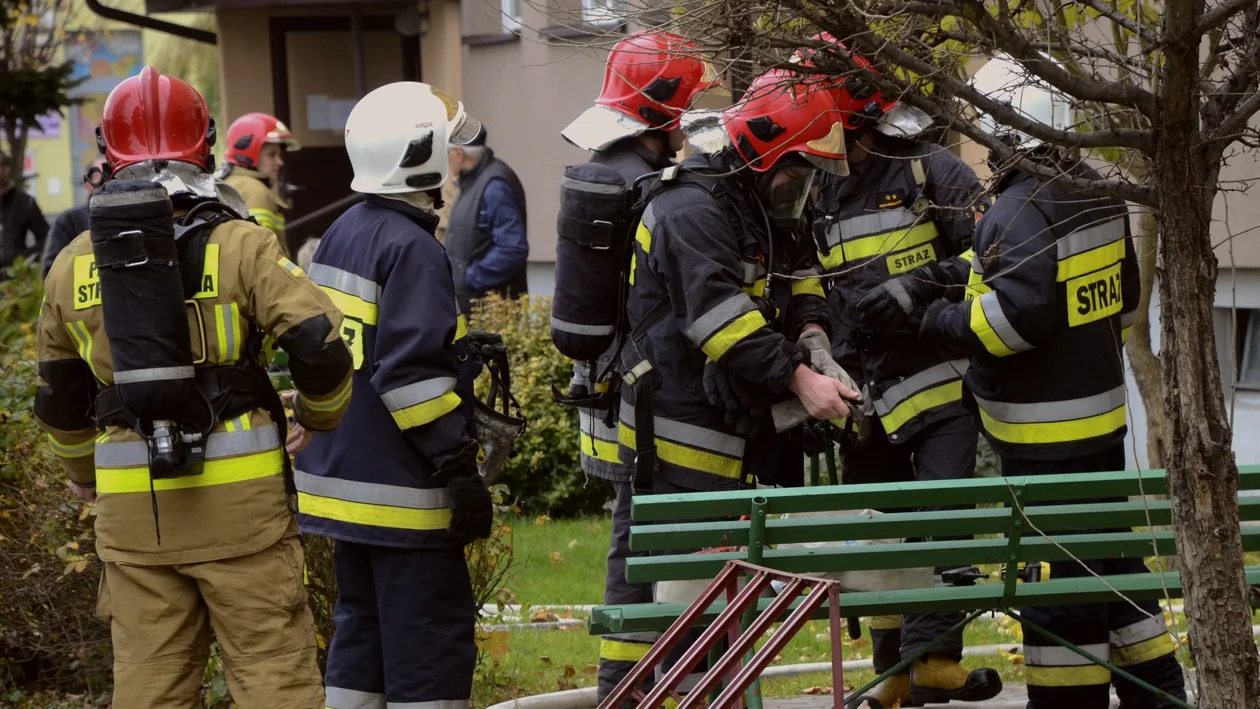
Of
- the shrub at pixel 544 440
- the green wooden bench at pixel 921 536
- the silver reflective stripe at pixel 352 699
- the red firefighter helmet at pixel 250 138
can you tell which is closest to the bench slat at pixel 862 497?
the green wooden bench at pixel 921 536

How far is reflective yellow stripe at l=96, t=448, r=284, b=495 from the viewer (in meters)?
3.98

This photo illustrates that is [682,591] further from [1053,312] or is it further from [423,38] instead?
[423,38]

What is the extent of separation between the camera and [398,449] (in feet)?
14.3

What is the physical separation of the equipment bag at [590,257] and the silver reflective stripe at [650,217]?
216 mm

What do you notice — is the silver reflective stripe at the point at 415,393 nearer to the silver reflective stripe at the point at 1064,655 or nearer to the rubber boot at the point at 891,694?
the silver reflective stripe at the point at 1064,655

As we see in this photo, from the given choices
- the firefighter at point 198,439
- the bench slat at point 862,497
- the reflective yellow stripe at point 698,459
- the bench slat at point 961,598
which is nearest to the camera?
the bench slat at point 862,497

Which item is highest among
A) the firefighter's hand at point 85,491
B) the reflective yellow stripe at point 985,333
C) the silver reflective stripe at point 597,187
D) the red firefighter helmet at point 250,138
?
the red firefighter helmet at point 250,138

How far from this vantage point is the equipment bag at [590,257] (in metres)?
4.81

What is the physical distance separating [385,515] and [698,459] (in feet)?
3.10

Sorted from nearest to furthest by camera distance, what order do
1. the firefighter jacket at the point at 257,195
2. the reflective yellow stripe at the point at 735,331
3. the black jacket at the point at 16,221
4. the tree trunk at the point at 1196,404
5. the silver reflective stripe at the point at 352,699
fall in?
the tree trunk at the point at 1196,404 < the reflective yellow stripe at the point at 735,331 < the silver reflective stripe at the point at 352,699 < the firefighter jacket at the point at 257,195 < the black jacket at the point at 16,221

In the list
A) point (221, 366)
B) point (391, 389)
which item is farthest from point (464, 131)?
point (221, 366)

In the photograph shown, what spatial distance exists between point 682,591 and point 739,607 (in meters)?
0.77

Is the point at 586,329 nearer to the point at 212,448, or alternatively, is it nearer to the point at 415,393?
the point at 415,393

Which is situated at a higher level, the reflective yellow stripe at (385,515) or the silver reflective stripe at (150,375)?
the silver reflective stripe at (150,375)
